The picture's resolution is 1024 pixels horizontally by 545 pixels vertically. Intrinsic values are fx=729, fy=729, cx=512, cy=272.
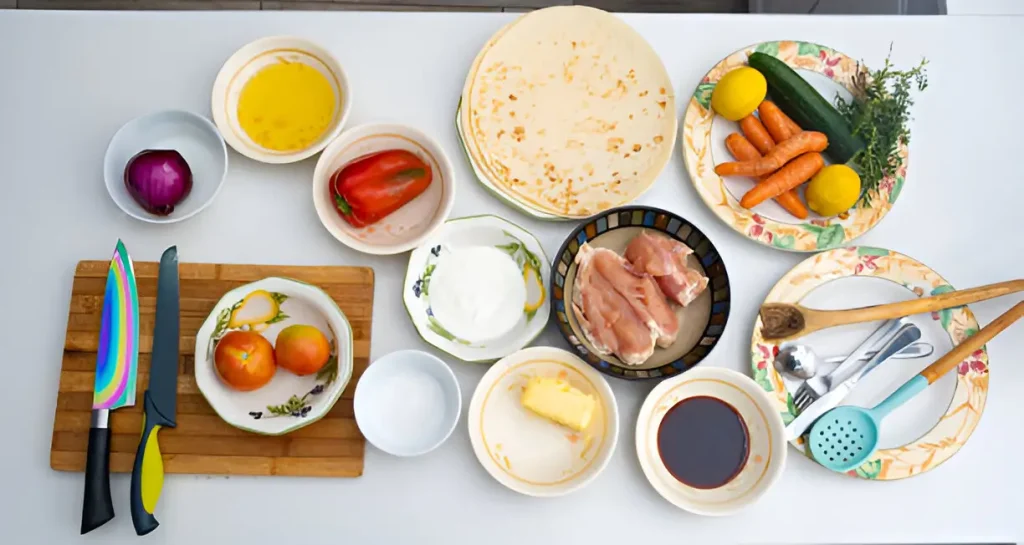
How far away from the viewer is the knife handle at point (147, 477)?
40.7 inches

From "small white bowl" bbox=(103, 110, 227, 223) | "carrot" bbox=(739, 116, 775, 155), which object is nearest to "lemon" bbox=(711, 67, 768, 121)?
"carrot" bbox=(739, 116, 775, 155)

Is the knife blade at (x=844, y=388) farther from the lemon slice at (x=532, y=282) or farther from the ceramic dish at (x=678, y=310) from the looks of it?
the lemon slice at (x=532, y=282)

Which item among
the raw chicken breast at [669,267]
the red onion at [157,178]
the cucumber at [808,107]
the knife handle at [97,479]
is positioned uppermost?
the cucumber at [808,107]

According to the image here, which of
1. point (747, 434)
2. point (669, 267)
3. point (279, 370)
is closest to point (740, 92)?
point (669, 267)

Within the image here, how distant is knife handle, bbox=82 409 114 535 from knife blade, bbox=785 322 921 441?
3.28 ft

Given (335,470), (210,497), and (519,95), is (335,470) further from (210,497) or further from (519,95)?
(519,95)

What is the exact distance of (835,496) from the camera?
1.14 metres

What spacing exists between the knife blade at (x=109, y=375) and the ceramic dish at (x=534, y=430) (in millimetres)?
528

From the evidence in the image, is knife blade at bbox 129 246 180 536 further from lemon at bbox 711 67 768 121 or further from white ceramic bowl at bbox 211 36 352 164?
lemon at bbox 711 67 768 121

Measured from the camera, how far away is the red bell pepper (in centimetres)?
114

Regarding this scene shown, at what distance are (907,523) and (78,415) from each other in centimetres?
128

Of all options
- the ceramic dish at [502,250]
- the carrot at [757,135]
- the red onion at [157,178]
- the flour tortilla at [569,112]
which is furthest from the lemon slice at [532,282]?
the red onion at [157,178]

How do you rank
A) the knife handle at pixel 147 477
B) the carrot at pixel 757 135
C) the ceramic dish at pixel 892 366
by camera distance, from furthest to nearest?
1. the carrot at pixel 757 135
2. the ceramic dish at pixel 892 366
3. the knife handle at pixel 147 477

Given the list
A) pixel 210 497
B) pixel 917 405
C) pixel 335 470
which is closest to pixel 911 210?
pixel 917 405
